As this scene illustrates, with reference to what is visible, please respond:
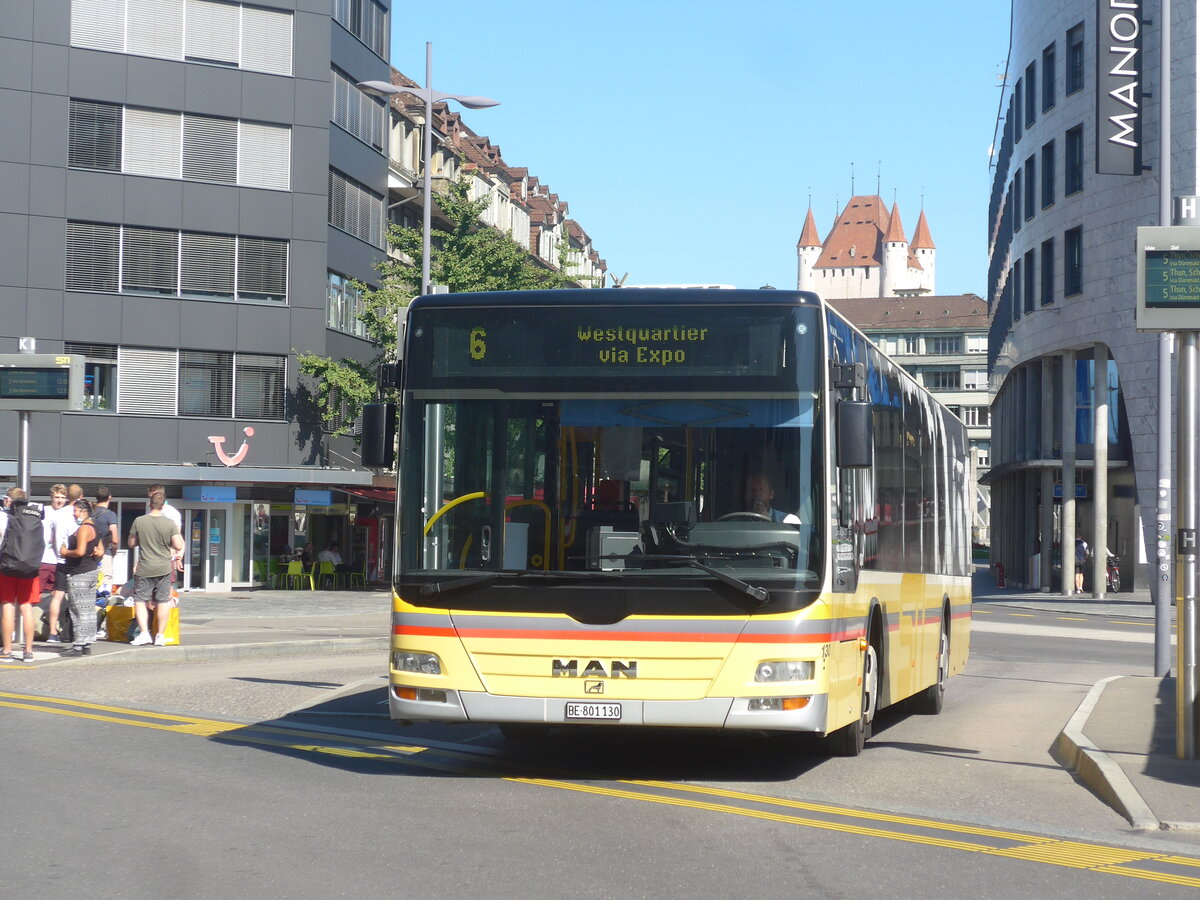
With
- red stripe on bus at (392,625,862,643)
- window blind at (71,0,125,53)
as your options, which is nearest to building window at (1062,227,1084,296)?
window blind at (71,0,125,53)

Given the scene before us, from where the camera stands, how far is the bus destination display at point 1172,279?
1077 cm

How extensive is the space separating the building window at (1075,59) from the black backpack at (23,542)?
129 feet

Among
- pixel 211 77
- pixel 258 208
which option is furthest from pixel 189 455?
pixel 211 77

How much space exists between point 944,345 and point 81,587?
464ft

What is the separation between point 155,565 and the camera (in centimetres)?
1830

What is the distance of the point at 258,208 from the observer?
4400 cm

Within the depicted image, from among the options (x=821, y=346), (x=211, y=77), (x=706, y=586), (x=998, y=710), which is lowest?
(x=998, y=710)

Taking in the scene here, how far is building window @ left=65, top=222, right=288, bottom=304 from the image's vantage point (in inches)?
1646

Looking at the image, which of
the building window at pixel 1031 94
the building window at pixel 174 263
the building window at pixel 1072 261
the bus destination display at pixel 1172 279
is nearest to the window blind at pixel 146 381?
the building window at pixel 174 263

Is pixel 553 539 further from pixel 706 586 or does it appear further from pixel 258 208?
pixel 258 208

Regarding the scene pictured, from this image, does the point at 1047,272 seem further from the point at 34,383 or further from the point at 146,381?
the point at 34,383

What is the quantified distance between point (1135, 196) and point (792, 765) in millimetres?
37604

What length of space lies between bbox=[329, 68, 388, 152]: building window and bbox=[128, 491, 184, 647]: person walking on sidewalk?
2877 centimetres

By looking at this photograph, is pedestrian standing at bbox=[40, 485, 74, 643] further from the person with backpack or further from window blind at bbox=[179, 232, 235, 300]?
window blind at bbox=[179, 232, 235, 300]
